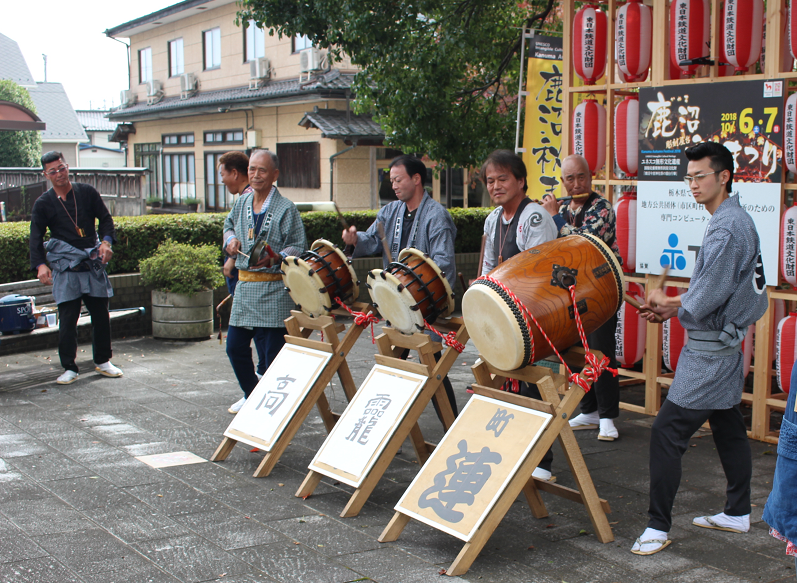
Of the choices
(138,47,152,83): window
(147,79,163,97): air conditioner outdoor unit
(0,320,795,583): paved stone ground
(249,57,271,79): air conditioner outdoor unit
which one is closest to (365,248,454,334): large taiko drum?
(0,320,795,583): paved stone ground

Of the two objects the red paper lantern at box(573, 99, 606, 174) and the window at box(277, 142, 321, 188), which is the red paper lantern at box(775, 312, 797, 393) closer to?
the red paper lantern at box(573, 99, 606, 174)

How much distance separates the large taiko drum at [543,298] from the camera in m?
3.62

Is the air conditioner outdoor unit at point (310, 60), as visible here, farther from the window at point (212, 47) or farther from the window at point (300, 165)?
the window at point (212, 47)

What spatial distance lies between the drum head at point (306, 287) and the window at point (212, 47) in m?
20.9

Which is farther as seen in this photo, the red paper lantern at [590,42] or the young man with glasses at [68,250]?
the young man with glasses at [68,250]

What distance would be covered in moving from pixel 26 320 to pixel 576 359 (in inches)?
222

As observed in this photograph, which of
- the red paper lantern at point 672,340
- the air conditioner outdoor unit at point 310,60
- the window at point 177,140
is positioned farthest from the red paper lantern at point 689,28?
the window at point 177,140

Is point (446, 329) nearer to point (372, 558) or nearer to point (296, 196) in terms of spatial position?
point (372, 558)

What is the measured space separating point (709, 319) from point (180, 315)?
6.82m

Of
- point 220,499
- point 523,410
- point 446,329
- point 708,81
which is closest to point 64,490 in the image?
point 220,499

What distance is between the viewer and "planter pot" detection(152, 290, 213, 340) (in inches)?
363

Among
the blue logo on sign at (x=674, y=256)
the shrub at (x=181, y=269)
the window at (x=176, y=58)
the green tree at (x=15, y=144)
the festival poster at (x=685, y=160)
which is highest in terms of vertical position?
the window at (x=176, y=58)

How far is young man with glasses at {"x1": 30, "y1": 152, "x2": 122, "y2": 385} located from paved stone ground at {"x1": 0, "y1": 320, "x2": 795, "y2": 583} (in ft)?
3.86

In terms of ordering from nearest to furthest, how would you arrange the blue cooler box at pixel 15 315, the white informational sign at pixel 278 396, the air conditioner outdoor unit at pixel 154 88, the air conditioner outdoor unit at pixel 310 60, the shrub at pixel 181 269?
the white informational sign at pixel 278 396 < the blue cooler box at pixel 15 315 < the shrub at pixel 181 269 < the air conditioner outdoor unit at pixel 310 60 < the air conditioner outdoor unit at pixel 154 88
